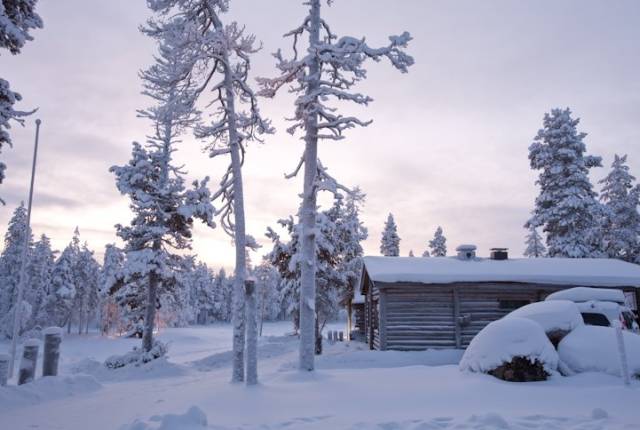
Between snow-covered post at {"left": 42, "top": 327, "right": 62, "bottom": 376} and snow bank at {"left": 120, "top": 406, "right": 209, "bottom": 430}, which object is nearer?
snow bank at {"left": 120, "top": 406, "right": 209, "bottom": 430}

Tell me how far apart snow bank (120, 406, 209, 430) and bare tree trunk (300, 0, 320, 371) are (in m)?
6.67

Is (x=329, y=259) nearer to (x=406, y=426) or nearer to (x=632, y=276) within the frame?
(x=632, y=276)

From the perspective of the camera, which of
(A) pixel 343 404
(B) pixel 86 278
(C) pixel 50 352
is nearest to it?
(A) pixel 343 404

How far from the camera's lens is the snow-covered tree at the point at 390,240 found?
171 ft

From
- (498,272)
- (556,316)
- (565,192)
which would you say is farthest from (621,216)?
(556,316)

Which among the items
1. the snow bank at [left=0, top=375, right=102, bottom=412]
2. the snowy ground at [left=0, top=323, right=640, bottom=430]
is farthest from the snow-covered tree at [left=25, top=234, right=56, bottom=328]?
the snowy ground at [left=0, top=323, right=640, bottom=430]

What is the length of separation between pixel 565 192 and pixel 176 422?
1193 inches

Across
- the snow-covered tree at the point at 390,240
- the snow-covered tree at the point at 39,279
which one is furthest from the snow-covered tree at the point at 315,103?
the snow-covered tree at the point at 39,279

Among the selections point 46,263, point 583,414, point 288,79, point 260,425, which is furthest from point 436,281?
point 46,263

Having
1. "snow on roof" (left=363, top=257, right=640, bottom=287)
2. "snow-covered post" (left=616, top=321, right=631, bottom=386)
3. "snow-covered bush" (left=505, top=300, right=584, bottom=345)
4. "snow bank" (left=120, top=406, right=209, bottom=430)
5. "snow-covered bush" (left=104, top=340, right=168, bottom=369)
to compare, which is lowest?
"snow-covered bush" (left=104, top=340, right=168, bottom=369)

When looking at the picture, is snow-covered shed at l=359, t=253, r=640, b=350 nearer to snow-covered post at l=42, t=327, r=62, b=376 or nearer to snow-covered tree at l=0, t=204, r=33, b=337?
snow-covered post at l=42, t=327, r=62, b=376

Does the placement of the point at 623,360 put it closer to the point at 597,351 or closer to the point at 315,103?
the point at 597,351

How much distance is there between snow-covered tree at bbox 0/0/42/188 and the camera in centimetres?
988

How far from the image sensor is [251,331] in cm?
1165
